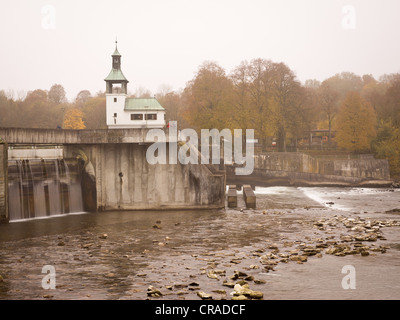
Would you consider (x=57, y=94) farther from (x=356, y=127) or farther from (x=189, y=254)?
(x=189, y=254)

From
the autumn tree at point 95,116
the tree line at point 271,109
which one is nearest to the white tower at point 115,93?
the tree line at point 271,109

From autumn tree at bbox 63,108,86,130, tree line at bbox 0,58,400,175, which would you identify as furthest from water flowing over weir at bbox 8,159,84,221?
autumn tree at bbox 63,108,86,130

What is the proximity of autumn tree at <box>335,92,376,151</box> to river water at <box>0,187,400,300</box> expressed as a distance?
35.8 metres

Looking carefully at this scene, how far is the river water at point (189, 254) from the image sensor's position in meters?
14.5

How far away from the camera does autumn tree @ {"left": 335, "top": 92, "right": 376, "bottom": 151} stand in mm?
65938

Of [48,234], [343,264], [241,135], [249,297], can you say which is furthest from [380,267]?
[241,135]

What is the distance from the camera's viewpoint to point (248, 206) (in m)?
33.6

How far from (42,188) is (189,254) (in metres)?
14.4

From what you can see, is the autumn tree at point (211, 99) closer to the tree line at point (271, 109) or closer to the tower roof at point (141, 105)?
the tree line at point (271, 109)

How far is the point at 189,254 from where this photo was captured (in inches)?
753

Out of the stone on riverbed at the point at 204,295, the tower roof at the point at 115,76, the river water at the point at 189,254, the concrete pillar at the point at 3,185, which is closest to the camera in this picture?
the stone on riverbed at the point at 204,295

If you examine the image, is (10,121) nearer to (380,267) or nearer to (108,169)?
(108,169)

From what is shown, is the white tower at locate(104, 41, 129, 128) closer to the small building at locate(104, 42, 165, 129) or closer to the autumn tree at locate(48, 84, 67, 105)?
the small building at locate(104, 42, 165, 129)

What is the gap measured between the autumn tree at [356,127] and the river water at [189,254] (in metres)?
35.8
